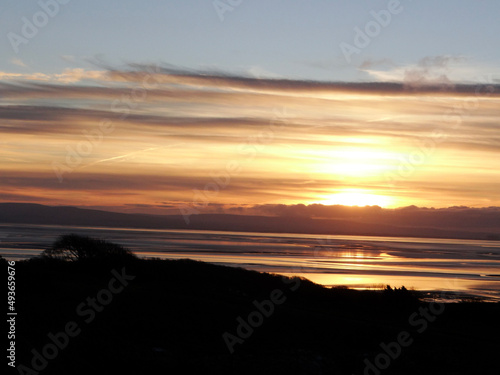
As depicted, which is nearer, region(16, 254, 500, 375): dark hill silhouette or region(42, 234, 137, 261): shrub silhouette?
region(16, 254, 500, 375): dark hill silhouette

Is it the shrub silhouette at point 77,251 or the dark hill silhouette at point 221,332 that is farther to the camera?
the shrub silhouette at point 77,251

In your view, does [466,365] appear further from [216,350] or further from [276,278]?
[276,278]

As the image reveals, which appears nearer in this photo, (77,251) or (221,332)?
(221,332)

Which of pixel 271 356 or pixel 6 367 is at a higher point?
pixel 271 356

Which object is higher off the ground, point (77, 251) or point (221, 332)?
point (77, 251)

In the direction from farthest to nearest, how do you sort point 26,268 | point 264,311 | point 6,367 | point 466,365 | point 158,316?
point 26,268, point 264,311, point 158,316, point 466,365, point 6,367

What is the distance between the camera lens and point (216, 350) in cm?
1395

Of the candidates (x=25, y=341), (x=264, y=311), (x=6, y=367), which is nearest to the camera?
(x=6, y=367)

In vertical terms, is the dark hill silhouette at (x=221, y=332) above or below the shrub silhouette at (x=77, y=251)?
below

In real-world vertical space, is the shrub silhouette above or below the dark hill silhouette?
above

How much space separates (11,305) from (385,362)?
30.9ft

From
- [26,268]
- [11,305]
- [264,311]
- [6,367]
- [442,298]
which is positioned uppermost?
[442,298]

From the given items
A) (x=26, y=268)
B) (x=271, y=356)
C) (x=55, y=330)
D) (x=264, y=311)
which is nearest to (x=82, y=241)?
(x=26, y=268)

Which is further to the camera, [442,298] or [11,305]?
[442,298]
